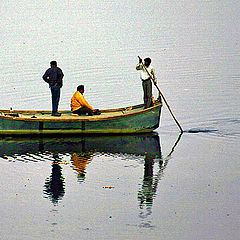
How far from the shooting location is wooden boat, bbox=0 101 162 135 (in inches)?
751

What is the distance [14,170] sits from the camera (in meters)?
14.7

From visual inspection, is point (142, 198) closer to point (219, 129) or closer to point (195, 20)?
point (219, 129)

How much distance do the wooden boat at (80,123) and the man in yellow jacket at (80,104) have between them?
244 mm

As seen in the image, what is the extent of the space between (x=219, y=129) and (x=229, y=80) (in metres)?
12.0

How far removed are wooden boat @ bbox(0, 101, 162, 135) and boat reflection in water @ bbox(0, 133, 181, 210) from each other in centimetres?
31

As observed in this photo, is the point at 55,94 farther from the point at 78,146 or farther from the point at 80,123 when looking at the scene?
the point at 78,146

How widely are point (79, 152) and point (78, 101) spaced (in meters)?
2.89

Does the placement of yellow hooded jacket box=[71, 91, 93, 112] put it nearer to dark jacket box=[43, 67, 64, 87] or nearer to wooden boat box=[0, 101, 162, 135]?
wooden boat box=[0, 101, 162, 135]

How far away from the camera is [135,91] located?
3044 cm

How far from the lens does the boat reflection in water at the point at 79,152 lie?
13.2 m

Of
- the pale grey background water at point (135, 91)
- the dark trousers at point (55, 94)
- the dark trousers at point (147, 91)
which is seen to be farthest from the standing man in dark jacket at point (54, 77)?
the pale grey background water at point (135, 91)

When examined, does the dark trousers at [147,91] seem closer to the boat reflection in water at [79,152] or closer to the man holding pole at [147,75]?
the man holding pole at [147,75]

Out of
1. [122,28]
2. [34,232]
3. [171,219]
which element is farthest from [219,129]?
[122,28]

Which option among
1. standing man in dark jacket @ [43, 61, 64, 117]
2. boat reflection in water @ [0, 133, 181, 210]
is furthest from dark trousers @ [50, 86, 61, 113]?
boat reflection in water @ [0, 133, 181, 210]
